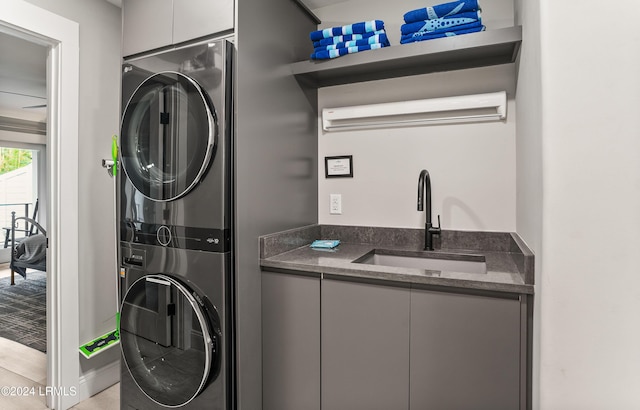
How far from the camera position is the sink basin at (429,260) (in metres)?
1.87

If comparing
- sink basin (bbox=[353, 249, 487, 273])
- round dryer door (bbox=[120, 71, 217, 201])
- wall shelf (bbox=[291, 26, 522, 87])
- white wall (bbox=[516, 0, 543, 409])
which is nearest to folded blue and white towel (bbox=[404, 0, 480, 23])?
wall shelf (bbox=[291, 26, 522, 87])

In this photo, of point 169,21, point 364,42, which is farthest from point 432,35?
point 169,21

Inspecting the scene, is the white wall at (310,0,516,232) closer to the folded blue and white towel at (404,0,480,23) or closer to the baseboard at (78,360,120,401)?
the folded blue and white towel at (404,0,480,23)

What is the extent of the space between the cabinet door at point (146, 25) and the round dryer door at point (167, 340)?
1179 mm

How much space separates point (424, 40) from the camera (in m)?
1.74

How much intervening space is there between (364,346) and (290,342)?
382mm

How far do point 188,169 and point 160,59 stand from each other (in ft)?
1.86

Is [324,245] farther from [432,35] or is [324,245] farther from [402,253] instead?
[432,35]

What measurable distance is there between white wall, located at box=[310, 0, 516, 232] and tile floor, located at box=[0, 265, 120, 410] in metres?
1.76

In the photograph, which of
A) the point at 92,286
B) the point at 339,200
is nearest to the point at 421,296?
the point at 339,200

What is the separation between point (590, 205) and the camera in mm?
1009

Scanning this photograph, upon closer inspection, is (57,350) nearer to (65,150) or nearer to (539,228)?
(65,150)

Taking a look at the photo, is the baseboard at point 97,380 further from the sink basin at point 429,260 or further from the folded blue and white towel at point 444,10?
the folded blue and white towel at point 444,10

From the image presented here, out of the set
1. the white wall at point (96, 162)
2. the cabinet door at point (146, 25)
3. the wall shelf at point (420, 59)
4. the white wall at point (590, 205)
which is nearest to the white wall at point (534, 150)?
the white wall at point (590, 205)
